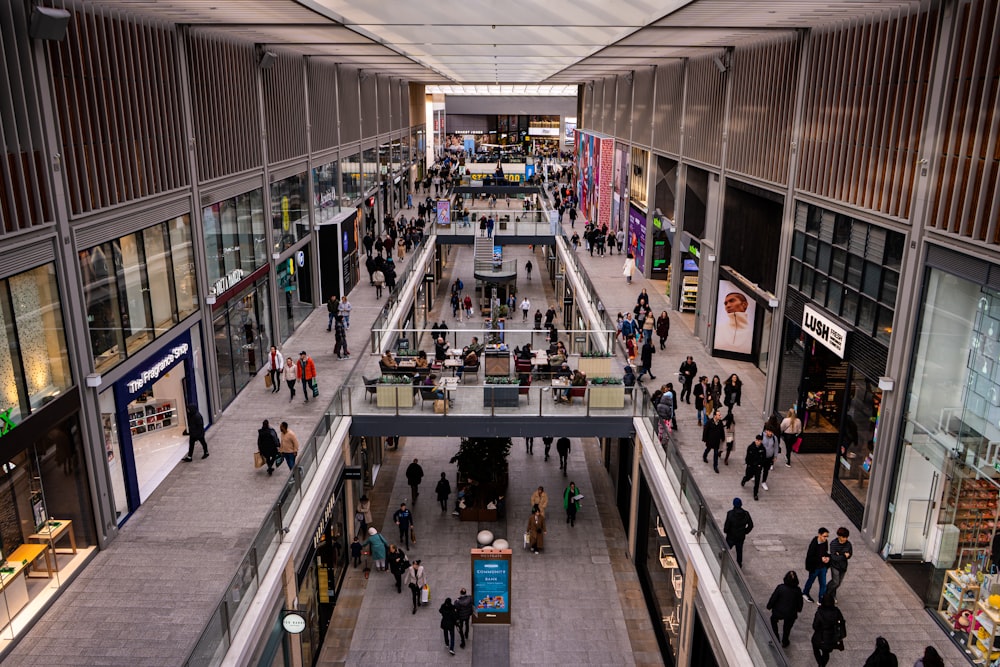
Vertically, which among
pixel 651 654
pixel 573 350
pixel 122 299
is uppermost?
pixel 122 299

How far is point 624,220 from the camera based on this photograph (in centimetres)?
3400

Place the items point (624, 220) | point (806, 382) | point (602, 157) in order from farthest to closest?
point (602, 157), point (624, 220), point (806, 382)

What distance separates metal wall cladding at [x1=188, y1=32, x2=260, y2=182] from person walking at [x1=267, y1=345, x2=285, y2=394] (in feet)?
12.8

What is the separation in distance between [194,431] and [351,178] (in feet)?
63.1

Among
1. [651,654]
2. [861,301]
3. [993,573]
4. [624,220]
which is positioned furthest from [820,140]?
[624,220]

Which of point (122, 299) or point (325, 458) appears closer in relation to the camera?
point (122, 299)

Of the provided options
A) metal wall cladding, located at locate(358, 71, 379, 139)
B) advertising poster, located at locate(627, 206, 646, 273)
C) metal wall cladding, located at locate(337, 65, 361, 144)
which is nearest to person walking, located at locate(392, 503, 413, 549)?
advertising poster, located at locate(627, 206, 646, 273)

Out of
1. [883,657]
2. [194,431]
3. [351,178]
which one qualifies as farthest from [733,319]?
[351,178]

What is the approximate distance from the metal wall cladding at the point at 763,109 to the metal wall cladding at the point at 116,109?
11503 mm

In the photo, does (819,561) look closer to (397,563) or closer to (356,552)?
(397,563)

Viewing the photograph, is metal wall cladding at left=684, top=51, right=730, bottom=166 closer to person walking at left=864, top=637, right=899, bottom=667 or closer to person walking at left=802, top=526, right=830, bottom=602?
person walking at left=802, top=526, right=830, bottom=602

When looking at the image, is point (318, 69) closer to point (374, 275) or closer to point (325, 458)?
point (374, 275)

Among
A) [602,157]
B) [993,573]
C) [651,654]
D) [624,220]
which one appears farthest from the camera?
[602,157]

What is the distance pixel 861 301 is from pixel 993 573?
4.57 metres
